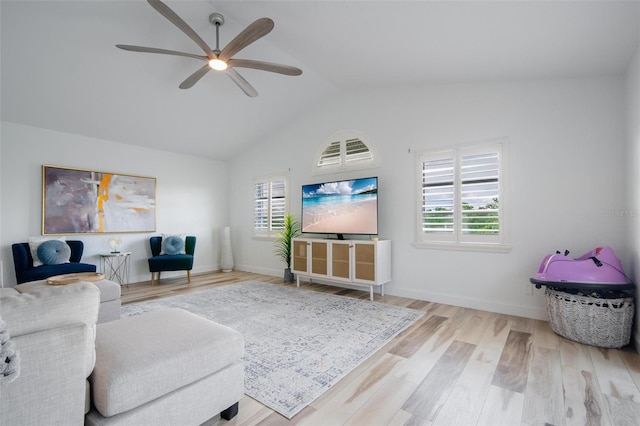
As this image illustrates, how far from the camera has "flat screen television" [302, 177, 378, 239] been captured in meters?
Result: 4.33

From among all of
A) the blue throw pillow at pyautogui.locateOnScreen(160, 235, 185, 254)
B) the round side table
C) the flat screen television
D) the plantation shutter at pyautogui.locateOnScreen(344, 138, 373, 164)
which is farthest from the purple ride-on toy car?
the round side table

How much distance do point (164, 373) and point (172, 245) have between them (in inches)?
181

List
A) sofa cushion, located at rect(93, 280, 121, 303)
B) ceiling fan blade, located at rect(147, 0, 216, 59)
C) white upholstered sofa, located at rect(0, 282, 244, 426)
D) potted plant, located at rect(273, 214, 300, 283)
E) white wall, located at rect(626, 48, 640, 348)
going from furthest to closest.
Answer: potted plant, located at rect(273, 214, 300, 283) → sofa cushion, located at rect(93, 280, 121, 303) → white wall, located at rect(626, 48, 640, 348) → ceiling fan blade, located at rect(147, 0, 216, 59) → white upholstered sofa, located at rect(0, 282, 244, 426)

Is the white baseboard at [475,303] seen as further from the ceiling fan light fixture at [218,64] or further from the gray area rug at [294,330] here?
the ceiling fan light fixture at [218,64]

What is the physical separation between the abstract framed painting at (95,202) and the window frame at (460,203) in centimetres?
486

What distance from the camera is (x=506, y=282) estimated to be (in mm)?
3457

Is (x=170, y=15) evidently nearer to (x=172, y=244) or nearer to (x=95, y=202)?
(x=95, y=202)

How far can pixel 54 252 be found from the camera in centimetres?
410

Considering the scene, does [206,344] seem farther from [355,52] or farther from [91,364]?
[355,52]

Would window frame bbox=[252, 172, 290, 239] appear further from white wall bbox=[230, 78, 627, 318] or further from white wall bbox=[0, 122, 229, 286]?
white wall bbox=[230, 78, 627, 318]

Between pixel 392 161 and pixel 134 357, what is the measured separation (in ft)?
12.7

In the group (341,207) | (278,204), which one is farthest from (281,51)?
(278,204)

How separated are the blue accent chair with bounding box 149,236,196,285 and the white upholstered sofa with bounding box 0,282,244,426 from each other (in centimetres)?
369

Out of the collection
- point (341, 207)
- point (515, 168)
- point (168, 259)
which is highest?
point (515, 168)
